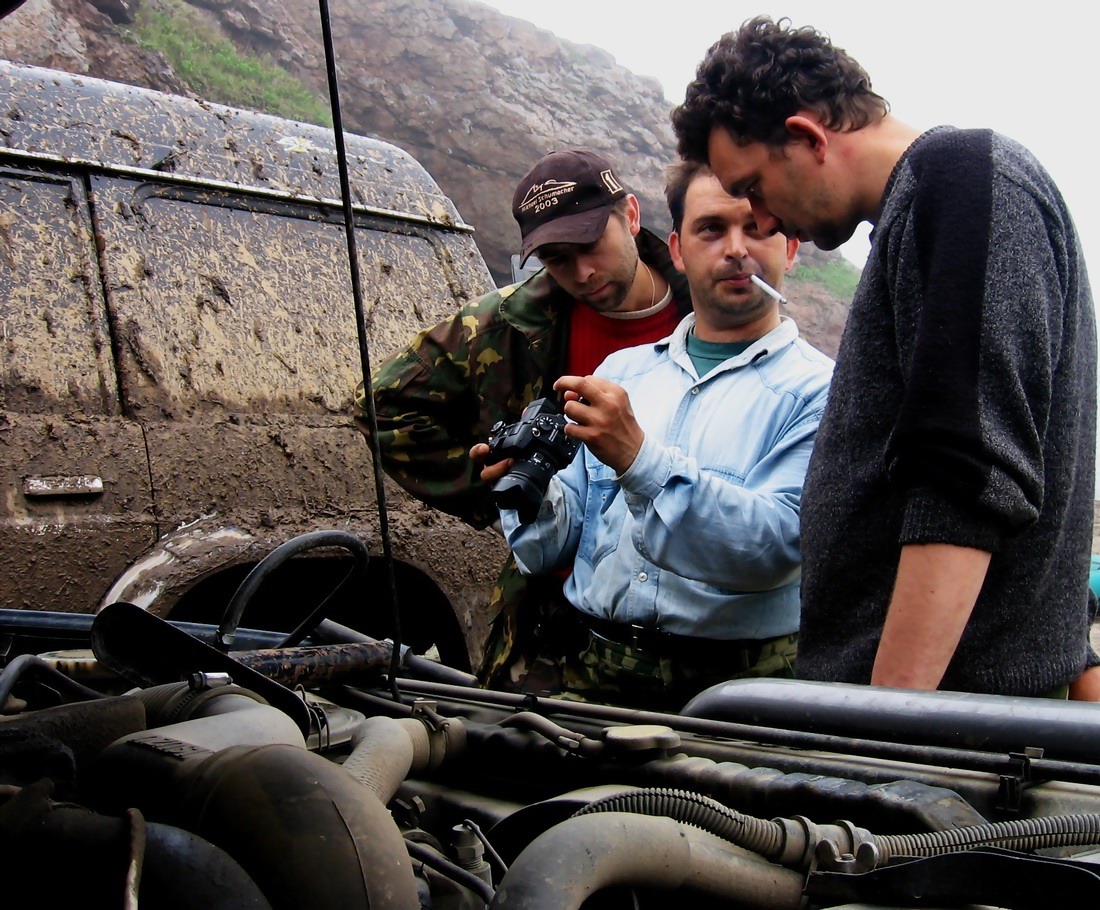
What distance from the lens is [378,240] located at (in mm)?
3775

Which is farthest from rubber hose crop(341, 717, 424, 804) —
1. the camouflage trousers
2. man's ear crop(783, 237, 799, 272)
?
man's ear crop(783, 237, 799, 272)

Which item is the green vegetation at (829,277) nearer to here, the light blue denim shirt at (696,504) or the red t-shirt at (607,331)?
the red t-shirt at (607,331)

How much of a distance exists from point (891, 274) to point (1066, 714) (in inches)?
27.6

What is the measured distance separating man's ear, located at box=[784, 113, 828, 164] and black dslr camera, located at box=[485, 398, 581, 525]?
64cm

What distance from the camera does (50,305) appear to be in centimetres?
301

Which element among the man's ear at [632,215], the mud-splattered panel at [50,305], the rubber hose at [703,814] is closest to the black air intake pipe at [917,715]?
the rubber hose at [703,814]

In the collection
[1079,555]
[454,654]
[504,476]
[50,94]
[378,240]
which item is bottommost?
[454,654]

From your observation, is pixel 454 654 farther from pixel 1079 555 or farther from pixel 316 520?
pixel 1079 555

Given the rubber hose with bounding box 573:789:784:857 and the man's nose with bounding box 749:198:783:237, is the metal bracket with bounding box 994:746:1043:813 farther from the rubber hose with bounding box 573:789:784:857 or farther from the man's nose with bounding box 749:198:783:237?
the man's nose with bounding box 749:198:783:237

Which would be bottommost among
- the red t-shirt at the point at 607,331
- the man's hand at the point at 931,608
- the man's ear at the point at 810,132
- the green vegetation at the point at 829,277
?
the man's hand at the point at 931,608

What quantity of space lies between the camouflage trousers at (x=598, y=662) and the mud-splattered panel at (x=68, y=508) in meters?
1.03

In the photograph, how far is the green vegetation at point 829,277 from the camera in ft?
100

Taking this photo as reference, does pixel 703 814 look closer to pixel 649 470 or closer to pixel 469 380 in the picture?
pixel 649 470

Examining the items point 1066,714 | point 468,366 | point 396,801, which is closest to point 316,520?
point 468,366
